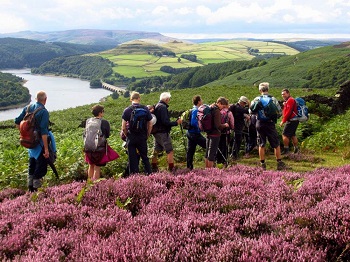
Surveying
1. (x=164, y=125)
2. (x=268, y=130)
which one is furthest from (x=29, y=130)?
(x=268, y=130)

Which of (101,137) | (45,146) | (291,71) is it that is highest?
(101,137)

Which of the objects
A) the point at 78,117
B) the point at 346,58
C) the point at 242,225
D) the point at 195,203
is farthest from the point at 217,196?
the point at 346,58

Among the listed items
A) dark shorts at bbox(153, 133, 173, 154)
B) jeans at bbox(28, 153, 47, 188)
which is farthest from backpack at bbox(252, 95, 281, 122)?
jeans at bbox(28, 153, 47, 188)

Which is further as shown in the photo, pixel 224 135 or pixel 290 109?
pixel 290 109

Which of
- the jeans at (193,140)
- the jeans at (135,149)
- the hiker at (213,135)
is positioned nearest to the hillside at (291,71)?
the jeans at (193,140)

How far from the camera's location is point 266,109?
10695mm

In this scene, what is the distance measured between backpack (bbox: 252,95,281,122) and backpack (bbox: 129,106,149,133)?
3764mm

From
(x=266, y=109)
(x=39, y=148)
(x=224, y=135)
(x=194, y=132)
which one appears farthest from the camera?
(x=224, y=135)

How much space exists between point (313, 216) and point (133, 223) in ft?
7.57

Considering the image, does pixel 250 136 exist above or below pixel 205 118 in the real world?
below

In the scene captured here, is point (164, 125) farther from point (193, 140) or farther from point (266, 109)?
point (266, 109)

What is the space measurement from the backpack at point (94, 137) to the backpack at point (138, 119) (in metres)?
0.84

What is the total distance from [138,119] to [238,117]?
576cm

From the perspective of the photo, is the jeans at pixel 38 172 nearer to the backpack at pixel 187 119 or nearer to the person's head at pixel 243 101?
the backpack at pixel 187 119
